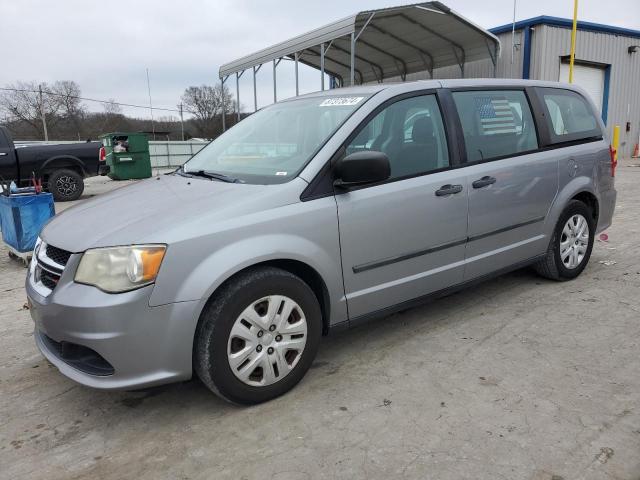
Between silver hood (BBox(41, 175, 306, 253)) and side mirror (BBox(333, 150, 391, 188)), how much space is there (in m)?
0.24

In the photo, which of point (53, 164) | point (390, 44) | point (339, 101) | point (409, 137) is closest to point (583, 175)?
point (409, 137)

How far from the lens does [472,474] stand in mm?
2111

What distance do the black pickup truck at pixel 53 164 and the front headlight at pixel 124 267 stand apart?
10137 mm

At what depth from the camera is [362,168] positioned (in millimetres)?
2746

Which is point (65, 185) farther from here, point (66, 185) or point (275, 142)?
point (275, 142)

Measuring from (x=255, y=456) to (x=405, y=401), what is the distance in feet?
2.80

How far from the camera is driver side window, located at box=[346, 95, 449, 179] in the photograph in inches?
123

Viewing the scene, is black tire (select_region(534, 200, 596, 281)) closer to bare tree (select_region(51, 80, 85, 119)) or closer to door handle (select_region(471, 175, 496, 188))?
door handle (select_region(471, 175, 496, 188))

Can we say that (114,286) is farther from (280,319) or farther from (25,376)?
(25,376)

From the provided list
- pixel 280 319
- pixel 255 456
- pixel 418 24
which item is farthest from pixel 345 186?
pixel 418 24

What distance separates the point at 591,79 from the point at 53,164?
17.9m

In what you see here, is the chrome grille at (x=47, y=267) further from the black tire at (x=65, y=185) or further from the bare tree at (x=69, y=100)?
the bare tree at (x=69, y=100)

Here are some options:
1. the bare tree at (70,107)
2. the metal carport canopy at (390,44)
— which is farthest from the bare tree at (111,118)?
the metal carport canopy at (390,44)

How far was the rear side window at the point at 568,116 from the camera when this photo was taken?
4168mm
